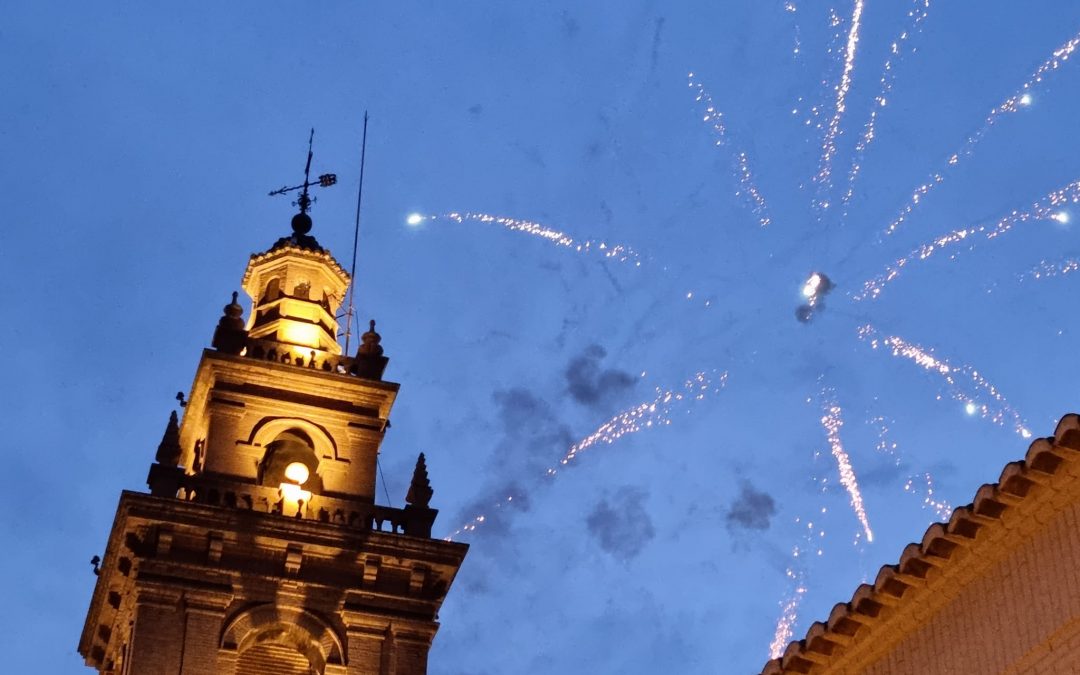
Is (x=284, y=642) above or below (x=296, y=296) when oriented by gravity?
below

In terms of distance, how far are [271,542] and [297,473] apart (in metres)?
2.54

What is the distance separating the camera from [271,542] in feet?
128

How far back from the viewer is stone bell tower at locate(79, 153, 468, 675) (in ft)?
125

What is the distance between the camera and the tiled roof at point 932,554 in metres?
19.9

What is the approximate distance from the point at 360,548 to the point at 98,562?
622 cm

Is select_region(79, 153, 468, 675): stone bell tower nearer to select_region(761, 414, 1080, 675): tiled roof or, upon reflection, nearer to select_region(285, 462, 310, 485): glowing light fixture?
select_region(285, 462, 310, 485): glowing light fixture

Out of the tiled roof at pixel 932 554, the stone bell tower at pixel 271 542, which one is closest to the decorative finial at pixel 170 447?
the stone bell tower at pixel 271 542

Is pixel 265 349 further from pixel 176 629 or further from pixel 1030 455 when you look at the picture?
pixel 1030 455

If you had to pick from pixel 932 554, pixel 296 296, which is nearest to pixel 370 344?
pixel 296 296

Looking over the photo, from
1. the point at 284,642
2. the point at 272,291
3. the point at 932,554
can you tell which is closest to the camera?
the point at 932,554

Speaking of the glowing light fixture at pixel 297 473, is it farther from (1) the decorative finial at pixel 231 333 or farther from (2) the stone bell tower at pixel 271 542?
(1) the decorative finial at pixel 231 333

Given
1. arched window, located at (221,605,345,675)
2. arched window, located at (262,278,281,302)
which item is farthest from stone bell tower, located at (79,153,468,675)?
arched window, located at (262,278,281,302)

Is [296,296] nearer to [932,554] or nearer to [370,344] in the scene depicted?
[370,344]

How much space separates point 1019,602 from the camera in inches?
816
